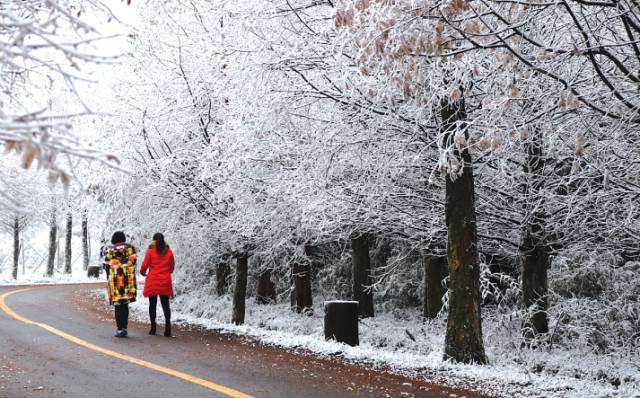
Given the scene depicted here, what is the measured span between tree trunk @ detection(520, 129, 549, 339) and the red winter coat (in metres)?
6.08

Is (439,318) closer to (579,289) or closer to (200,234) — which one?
(579,289)

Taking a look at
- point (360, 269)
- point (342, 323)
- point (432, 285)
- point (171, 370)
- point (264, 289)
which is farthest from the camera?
point (264, 289)

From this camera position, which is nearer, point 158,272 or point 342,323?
point 342,323

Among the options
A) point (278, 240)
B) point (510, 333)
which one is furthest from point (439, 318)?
point (278, 240)

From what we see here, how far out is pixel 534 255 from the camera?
34.8ft

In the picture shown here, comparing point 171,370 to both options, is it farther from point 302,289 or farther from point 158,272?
point 302,289

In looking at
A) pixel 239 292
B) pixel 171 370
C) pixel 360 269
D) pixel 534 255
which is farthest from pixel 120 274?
pixel 534 255

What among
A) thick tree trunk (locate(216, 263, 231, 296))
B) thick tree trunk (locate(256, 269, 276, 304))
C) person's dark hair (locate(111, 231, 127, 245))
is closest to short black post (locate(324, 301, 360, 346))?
person's dark hair (locate(111, 231, 127, 245))

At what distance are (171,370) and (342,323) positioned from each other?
11.8ft

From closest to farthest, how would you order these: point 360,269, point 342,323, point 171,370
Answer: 1. point 171,370
2. point 342,323
3. point 360,269

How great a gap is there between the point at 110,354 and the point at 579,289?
886 cm

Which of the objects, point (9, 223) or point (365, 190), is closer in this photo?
point (365, 190)

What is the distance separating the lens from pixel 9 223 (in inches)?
1353

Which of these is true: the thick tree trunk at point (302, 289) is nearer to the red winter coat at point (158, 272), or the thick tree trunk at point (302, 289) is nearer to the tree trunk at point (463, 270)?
the red winter coat at point (158, 272)
